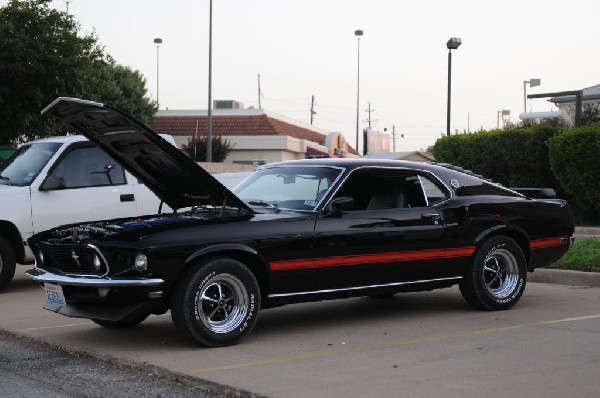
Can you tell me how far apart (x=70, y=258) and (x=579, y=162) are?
581 inches

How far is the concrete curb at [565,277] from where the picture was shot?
11.3 meters

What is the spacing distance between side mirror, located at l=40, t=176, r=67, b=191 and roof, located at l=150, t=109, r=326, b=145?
4794 cm

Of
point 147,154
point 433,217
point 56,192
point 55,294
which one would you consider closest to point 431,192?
point 433,217

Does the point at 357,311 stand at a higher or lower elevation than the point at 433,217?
lower

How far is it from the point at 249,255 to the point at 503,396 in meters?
2.64

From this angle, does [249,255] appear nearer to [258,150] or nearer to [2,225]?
[2,225]

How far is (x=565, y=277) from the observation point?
11555 millimetres

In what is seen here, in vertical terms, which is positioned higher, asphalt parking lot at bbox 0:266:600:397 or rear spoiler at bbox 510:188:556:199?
rear spoiler at bbox 510:188:556:199

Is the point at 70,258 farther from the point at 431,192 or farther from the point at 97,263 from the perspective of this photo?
the point at 431,192

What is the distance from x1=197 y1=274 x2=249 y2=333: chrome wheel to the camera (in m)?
7.40

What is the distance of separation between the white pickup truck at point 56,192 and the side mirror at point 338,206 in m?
3.62

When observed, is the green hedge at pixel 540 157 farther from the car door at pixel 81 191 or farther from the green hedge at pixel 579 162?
the car door at pixel 81 191

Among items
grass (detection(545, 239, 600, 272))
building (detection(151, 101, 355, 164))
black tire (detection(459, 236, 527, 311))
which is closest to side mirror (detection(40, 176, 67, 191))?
black tire (detection(459, 236, 527, 311))

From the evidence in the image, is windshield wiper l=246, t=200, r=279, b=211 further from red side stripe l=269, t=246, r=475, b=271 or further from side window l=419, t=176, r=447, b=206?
side window l=419, t=176, r=447, b=206
